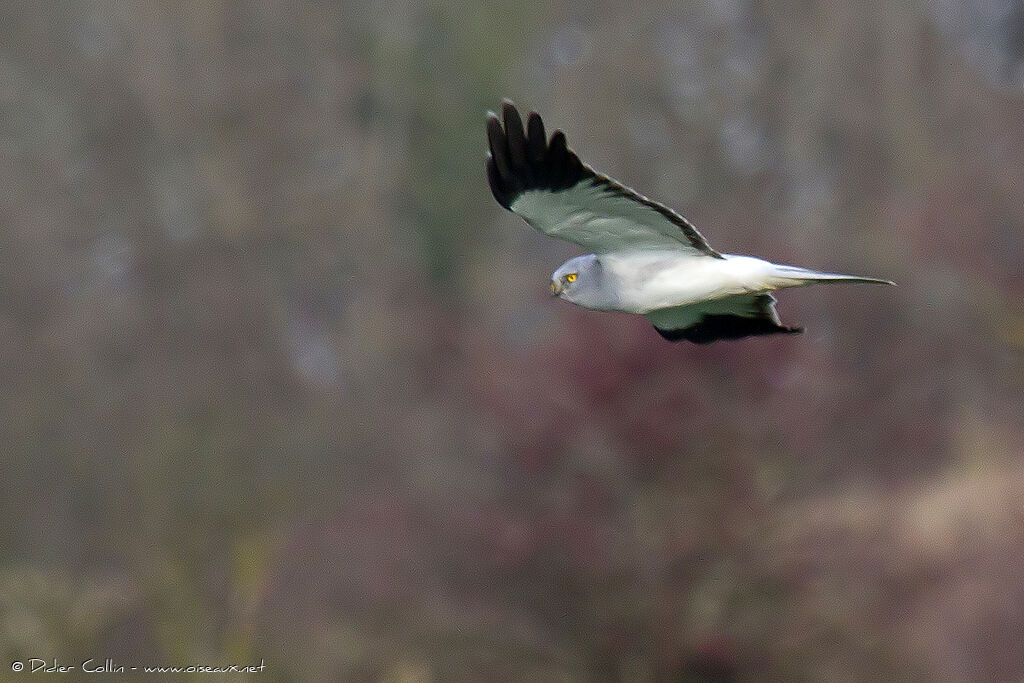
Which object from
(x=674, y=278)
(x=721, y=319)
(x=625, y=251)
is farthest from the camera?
(x=721, y=319)

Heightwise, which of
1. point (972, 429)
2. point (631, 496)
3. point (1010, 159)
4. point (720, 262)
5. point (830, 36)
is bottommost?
point (720, 262)

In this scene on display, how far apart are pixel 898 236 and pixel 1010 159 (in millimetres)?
2846

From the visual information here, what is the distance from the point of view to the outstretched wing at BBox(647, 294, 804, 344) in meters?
7.32

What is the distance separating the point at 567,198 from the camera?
655 cm

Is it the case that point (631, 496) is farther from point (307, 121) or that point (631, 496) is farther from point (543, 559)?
point (307, 121)

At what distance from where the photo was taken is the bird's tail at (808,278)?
19.5 feet

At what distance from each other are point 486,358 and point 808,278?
52.9 ft

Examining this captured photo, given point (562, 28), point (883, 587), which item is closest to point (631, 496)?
point (883, 587)

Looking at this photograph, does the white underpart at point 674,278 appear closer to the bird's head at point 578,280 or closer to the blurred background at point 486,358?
the bird's head at point 578,280

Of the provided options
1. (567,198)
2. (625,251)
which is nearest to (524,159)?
(567,198)

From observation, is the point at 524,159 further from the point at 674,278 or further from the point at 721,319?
the point at 721,319

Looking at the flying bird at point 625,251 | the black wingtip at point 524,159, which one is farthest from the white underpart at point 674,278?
the black wingtip at point 524,159

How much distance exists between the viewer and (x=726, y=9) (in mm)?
27594

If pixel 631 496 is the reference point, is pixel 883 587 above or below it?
below
